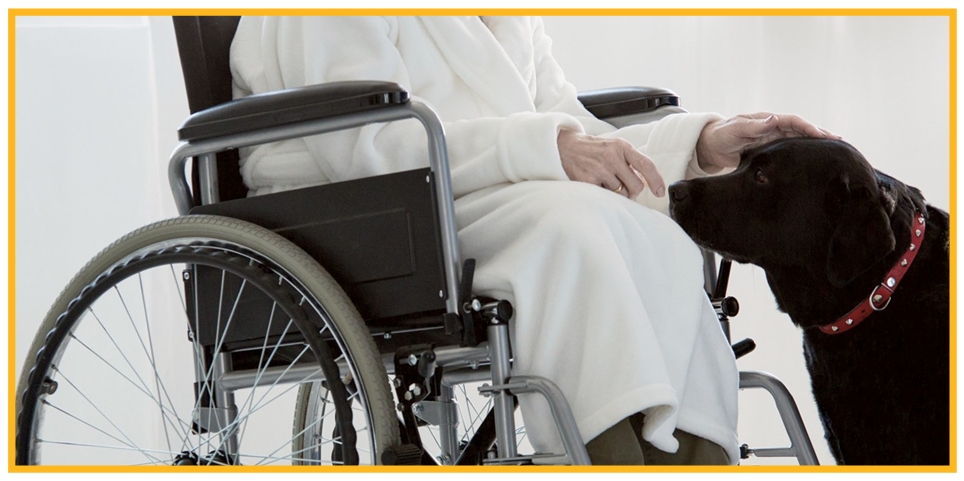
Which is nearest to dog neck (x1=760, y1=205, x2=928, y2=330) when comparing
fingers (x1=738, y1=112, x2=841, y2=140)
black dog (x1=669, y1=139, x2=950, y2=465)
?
black dog (x1=669, y1=139, x2=950, y2=465)

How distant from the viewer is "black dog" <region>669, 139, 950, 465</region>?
3.38ft

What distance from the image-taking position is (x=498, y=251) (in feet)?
3.15

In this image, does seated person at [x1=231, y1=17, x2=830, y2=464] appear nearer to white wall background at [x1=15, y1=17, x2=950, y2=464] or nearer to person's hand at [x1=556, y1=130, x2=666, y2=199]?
person's hand at [x1=556, y1=130, x2=666, y2=199]

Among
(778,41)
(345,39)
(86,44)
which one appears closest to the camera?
(345,39)

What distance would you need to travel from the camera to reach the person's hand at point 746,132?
1124mm

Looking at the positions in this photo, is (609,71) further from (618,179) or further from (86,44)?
(618,179)

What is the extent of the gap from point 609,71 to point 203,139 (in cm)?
136

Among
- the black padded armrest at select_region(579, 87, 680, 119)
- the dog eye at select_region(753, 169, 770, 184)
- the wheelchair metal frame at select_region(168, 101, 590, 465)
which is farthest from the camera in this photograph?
the black padded armrest at select_region(579, 87, 680, 119)

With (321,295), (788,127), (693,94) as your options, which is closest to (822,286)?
(788,127)

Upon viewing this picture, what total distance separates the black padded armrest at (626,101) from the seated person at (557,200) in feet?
0.42

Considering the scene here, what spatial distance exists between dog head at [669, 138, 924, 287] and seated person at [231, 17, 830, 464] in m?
0.05

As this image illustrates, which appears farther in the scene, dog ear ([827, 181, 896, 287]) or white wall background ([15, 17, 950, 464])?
white wall background ([15, 17, 950, 464])

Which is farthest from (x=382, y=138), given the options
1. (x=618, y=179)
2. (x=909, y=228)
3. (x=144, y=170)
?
(x=144, y=170)

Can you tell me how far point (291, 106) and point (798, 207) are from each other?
573mm
